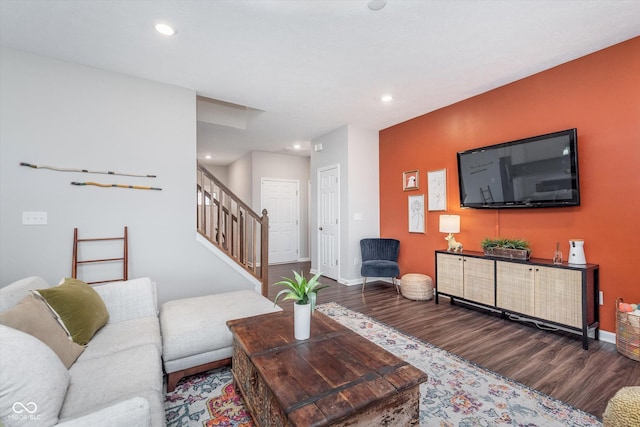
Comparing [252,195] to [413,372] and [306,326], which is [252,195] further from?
[413,372]

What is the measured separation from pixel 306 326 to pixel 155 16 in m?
2.59

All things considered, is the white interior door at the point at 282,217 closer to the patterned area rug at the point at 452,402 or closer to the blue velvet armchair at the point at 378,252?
the blue velvet armchair at the point at 378,252

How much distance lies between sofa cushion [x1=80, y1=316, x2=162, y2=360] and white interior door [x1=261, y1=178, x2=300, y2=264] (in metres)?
4.86

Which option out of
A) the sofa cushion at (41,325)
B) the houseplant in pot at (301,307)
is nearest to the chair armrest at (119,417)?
the sofa cushion at (41,325)

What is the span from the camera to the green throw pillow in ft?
5.60

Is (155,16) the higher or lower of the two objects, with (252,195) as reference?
higher

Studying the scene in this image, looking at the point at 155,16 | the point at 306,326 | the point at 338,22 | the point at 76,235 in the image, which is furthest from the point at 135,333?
the point at 338,22

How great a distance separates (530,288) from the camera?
9.63ft

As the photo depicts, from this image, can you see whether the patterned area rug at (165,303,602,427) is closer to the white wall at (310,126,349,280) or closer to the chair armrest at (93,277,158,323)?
the chair armrest at (93,277,158,323)

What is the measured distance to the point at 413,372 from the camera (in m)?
1.36

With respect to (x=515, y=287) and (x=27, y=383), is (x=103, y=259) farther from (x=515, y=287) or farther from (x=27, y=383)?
(x=515, y=287)

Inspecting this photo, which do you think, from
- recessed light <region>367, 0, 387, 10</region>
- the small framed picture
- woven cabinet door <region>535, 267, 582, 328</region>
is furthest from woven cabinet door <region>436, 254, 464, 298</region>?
recessed light <region>367, 0, 387, 10</region>

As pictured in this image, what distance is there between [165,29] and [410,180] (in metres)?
3.70

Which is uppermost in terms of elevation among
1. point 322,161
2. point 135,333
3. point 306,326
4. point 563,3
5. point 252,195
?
point 563,3
